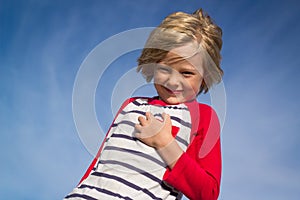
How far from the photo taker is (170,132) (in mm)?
1396

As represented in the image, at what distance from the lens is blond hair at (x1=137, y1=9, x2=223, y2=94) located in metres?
1.57

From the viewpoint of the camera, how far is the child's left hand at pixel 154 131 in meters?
1.36

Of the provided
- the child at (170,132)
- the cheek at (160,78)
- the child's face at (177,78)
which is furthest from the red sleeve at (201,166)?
the cheek at (160,78)

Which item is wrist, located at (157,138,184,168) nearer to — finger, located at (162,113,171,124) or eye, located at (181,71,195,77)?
finger, located at (162,113,171,124)

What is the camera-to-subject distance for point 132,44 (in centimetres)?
159

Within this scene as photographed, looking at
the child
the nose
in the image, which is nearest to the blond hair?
the child

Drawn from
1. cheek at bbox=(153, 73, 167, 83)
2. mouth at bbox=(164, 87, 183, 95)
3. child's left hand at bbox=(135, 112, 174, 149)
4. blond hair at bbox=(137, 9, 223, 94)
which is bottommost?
child's left hand at bbox=(135, 112, 174, 149)

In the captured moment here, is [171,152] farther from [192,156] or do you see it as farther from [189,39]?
[189,39]

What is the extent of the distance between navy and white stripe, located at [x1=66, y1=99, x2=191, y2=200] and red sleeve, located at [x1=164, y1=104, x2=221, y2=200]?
56 mm

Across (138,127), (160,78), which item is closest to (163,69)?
(160,78)

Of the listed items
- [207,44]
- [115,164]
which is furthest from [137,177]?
[207,44]

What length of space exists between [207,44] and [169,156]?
582mm

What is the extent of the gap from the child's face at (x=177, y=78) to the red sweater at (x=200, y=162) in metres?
0.07

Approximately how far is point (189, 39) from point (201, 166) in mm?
569
